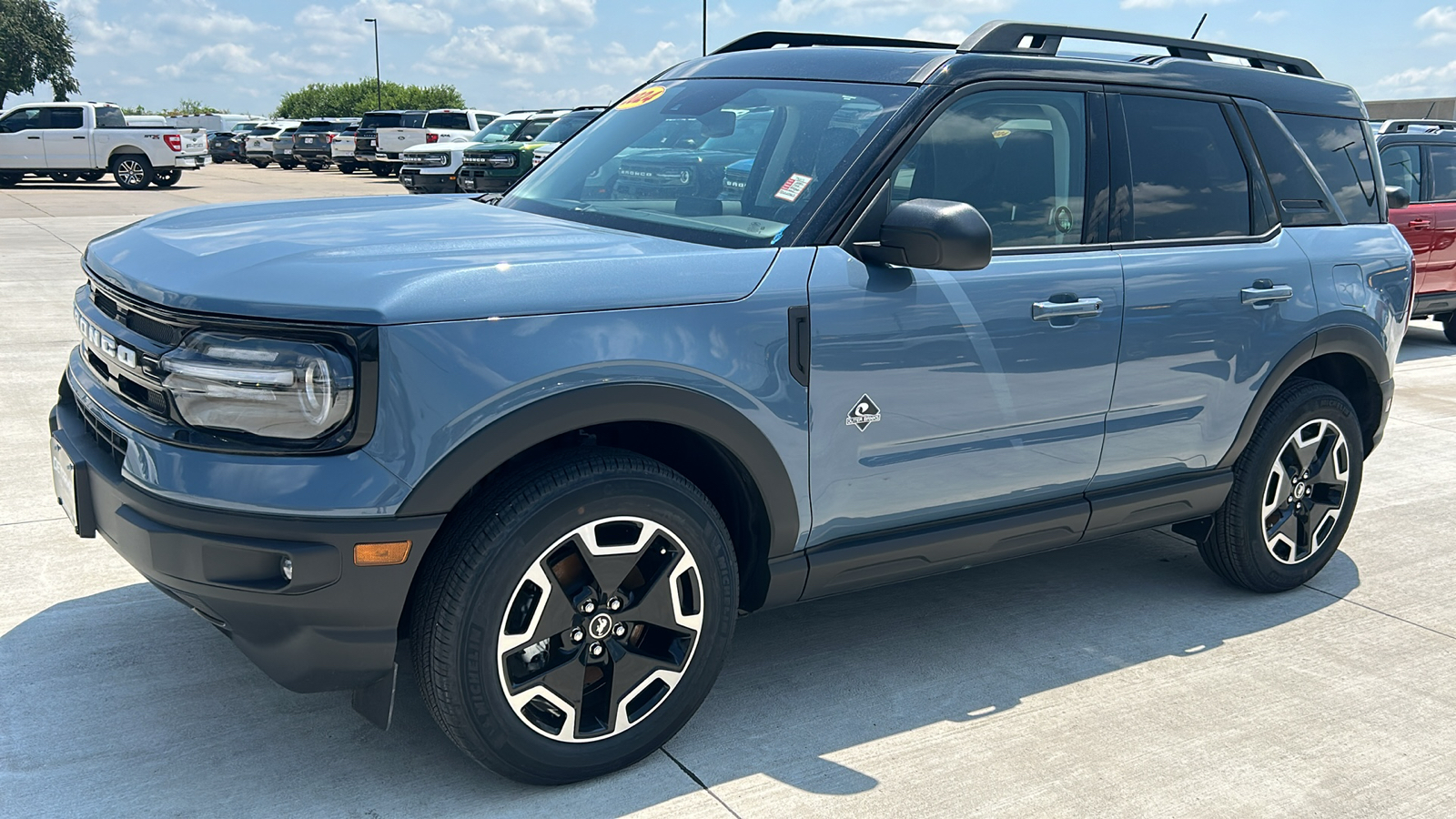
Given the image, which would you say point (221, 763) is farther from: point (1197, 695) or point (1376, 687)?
point (1376, 687)

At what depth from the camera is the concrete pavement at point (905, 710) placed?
304cm

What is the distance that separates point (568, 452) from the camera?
2.93m

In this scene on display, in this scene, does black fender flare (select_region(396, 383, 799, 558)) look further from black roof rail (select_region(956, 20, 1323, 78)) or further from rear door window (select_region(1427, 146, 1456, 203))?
rear door window (select_region(1427, 146, 1456, 203))

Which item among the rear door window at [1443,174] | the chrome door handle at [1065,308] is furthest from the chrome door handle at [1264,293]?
the rear door window at [1443,174]

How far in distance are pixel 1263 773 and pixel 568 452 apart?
207 cm

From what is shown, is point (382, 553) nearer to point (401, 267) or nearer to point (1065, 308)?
point (401, 267)

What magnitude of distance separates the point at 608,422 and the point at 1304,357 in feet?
9.09

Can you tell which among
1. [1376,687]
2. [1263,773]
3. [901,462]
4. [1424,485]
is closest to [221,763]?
[901,462]

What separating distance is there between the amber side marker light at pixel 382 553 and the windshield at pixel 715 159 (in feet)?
3.91

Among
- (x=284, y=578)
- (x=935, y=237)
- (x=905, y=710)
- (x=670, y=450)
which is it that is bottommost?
(x=905, y=710)

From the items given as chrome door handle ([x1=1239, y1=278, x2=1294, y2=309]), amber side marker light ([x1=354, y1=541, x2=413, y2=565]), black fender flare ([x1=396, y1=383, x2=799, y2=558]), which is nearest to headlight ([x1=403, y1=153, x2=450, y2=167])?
chrome door handle ([x1=1239, y1=278, x2=1294, y2=309])

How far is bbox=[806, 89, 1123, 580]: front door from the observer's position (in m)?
3.24

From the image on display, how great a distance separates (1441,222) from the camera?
422 inches

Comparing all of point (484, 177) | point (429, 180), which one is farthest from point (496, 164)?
point (429, 180)
